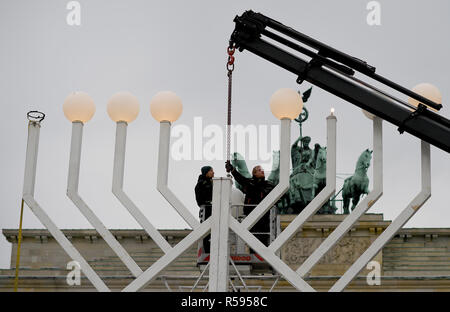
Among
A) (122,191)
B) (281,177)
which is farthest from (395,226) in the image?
(122,191)

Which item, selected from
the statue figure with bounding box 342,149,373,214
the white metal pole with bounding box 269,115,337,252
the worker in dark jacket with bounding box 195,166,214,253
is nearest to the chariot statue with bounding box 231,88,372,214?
the statue figure with bounding box 342,149,373,214

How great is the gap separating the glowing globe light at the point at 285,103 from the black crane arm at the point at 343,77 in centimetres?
64

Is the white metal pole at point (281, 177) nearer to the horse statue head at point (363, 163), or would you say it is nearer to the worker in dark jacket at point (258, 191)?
the worker in dark jacket at point (258, 191)

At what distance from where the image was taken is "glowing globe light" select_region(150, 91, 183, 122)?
8.75m

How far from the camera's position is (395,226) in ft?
28.4

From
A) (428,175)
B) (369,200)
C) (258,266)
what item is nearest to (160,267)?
(258,266)

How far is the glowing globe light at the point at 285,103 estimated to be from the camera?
28.1ft

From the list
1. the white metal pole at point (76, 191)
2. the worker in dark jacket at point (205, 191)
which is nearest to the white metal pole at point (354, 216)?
the worker in dark jacket at point (205, 191)

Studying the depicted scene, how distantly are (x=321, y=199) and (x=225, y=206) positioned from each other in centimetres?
85
